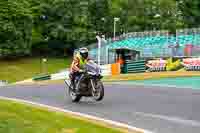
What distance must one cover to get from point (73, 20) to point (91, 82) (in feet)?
217

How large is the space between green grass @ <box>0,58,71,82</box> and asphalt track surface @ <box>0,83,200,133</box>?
5065 centimetres

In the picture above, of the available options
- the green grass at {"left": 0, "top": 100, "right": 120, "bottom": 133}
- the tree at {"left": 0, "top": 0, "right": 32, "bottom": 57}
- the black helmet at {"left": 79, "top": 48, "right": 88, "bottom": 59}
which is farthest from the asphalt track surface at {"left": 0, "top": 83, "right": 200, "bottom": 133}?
the tree at {"left": 0, "top": 0, "right": 32, "bottom": 57}

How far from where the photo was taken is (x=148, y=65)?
38.4m

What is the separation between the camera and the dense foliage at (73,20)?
76375 mm

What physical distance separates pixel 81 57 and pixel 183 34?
32993 mm

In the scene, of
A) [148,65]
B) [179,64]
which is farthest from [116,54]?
[179,64]

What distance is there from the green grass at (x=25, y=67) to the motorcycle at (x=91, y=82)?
52.6 m

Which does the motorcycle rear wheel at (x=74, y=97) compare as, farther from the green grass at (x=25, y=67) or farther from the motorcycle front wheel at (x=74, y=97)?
the green grass at (x=25, y=67)

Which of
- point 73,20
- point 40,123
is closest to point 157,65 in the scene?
point 40,123

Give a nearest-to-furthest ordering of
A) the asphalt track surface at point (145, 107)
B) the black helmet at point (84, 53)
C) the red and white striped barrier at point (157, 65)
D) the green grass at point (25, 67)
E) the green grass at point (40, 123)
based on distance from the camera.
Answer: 1. the green grass at point (40, 123)
2. the asphalt track surface at point (145, 107)
3. the black helmet at point (84, 53)
4. the red and white striped barrier at point (157, 65)
5. the green grass at point (25, 67)

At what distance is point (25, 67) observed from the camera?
75.2m

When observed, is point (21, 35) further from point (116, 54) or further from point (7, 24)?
point (116, 54)

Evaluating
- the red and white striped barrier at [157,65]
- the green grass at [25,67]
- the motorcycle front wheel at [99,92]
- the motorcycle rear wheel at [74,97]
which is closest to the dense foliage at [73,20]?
the green grass at [25,67]

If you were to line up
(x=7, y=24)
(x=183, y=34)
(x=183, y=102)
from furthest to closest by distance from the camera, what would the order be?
(x=7, y=24)
(x=183, y=34)
(x=183, y=102)
